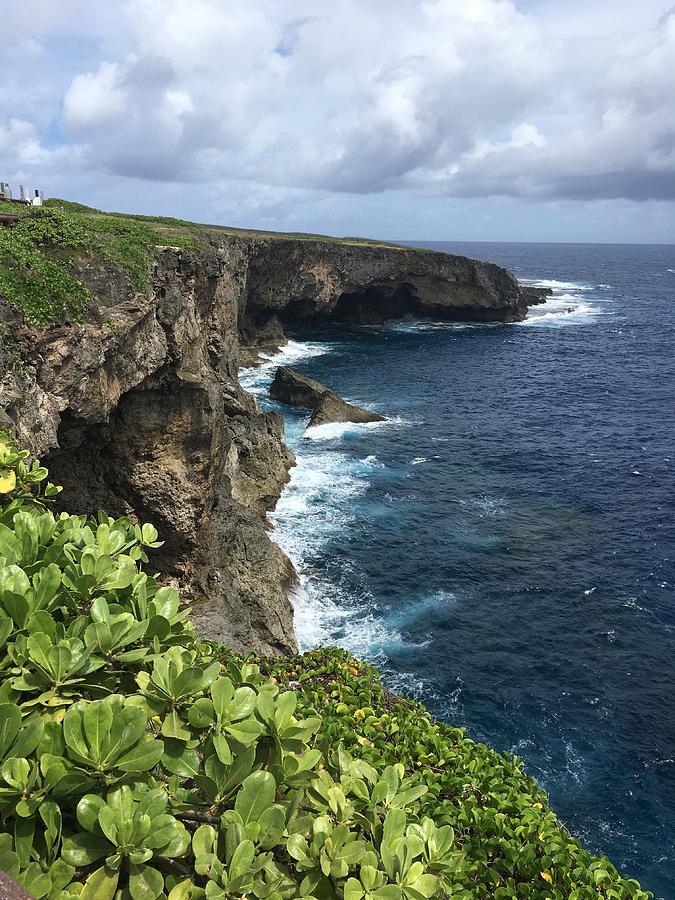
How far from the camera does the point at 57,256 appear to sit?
17641 millimetres

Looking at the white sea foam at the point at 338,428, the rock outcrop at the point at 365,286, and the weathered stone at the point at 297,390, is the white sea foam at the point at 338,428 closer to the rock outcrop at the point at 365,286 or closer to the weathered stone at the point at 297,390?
the weathered stone at the point at 297,390

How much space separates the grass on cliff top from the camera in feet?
52.0

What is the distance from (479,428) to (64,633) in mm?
49841

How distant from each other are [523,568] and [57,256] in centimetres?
2510

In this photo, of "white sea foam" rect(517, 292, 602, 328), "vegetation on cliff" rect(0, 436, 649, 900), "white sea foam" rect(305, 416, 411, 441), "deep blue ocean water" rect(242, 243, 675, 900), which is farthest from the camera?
→ "white sea foam" rect(517, 292, 602, 328)

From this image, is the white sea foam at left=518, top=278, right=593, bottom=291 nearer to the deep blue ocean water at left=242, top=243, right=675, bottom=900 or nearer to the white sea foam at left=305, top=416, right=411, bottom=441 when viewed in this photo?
the deep blue ocean water at left=242, top=243, right=675, bottom=900

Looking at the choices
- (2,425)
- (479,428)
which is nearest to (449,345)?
(479,428)

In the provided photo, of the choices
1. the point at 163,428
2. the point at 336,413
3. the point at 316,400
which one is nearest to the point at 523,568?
the point at 163,428

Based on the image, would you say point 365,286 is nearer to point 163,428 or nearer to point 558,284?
point 163,428

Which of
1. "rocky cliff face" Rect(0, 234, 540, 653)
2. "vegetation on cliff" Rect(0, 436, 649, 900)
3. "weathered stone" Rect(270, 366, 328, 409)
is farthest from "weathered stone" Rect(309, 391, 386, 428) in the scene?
"vegetation on cliff" Rect(0, 436, 649, 900)

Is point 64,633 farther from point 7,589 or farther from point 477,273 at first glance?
point 477,273

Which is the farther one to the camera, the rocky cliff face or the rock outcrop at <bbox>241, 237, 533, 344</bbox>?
the rock outcrop at <bbox>241, 237, 533, 344</bbox>

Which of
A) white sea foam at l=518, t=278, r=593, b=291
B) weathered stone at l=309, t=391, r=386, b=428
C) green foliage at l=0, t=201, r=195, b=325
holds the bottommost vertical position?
weathered stone at l=309, t=391, r=386, b=428

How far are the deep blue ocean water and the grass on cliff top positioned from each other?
54.0ft
